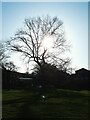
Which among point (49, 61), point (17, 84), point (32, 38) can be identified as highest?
point (32, 38)

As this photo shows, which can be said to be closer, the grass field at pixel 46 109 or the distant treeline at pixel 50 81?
the grass field at pixel 46 109

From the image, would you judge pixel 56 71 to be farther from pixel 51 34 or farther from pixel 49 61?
pixel 51 34

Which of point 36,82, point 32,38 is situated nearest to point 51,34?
point 32,38

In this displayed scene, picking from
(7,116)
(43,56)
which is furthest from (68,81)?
(7,116)

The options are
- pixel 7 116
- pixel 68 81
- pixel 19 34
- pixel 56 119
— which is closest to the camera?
pixel 56 119

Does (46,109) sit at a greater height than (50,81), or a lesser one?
greater

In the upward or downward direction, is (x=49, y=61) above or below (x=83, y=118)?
above

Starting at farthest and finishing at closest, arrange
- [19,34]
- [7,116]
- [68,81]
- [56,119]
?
[68,81]
[19,34]
[7,116]
[56,119]

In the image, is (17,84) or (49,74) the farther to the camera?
(17,84)

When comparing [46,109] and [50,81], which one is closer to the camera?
[46,109]

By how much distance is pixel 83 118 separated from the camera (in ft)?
36.7

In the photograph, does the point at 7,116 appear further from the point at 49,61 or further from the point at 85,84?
the point at 85,84

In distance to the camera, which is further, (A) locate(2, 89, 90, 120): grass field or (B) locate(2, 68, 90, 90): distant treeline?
(B) locate(2, 68, 90, 90): distant treeline

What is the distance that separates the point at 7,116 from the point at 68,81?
3678 centimetres
